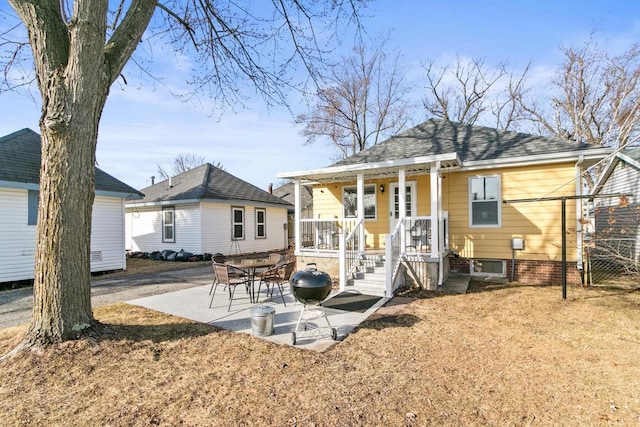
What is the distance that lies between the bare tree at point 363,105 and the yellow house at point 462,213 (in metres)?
13.0

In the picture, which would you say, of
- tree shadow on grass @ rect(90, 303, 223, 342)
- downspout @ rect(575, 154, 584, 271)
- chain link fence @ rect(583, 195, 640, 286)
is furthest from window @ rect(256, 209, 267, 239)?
chain link fence @ rect(583, 195, 640, 286)

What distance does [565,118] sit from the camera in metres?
20.3

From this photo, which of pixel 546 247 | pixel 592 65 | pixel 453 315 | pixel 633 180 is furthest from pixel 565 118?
pixel 453 315

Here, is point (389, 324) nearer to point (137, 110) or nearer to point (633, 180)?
point (137, 110)

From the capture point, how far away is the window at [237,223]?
653 inches

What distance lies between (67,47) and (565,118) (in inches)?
988

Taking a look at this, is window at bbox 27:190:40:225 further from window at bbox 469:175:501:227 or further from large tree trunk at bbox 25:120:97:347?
window at bbox 469:175:501:227

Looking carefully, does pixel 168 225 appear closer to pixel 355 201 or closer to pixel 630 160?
pixel 355 201

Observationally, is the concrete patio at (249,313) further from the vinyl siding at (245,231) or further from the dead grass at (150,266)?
the vinyl siding at (245,231)

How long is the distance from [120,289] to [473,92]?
935 inches

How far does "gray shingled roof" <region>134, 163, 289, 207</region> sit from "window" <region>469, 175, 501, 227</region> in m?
10.9

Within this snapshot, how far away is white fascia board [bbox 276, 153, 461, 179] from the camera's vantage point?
7273mm

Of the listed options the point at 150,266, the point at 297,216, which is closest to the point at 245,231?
the point at 150,266

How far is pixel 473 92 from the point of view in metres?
22.5
